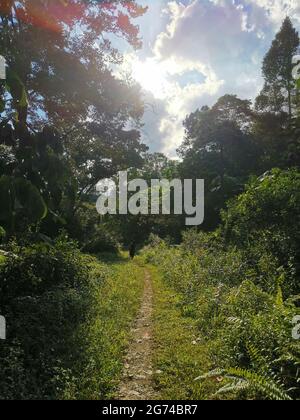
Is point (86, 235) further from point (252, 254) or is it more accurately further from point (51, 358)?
point (51, 358)

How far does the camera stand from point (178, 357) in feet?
22.9

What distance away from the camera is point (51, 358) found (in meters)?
6.15

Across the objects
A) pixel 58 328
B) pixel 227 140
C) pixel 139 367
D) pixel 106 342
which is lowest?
pixel 139 367

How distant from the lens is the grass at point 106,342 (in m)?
5.55

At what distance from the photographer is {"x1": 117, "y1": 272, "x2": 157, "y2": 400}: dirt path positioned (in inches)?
223

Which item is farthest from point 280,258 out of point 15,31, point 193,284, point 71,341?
point 15,31

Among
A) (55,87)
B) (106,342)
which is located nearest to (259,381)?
(106,342)

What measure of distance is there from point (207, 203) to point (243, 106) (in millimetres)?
10597

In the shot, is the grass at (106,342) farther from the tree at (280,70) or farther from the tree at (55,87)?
the tree at (280,70)

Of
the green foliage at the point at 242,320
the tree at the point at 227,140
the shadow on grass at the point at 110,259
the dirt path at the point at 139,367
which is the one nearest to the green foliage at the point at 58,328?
the dirt path at the point at 139,367

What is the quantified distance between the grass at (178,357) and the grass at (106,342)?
2.30ft

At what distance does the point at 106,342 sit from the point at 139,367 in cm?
92

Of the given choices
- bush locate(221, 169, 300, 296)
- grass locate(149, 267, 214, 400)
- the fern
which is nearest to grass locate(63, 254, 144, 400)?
grass locate(149, 267, 214, 400)

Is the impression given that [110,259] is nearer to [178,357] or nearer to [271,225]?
[271,225]
